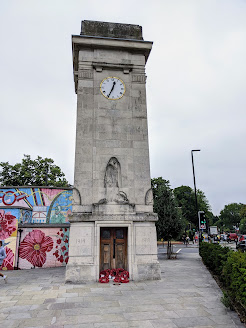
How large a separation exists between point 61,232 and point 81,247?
622 cm

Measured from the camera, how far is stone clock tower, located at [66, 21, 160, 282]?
12672mm

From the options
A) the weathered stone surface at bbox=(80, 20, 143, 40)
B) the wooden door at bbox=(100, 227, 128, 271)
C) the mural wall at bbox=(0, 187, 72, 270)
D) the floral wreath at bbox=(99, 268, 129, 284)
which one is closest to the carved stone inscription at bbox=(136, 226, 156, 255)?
the wooden door at bbox=(100, 227, 128, 271)

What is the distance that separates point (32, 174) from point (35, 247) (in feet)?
60.9

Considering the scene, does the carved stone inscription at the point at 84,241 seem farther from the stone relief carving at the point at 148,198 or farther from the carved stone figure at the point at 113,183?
the stone relief carving at the point at 148,198

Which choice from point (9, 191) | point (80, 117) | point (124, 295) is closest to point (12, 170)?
point (9, 191)

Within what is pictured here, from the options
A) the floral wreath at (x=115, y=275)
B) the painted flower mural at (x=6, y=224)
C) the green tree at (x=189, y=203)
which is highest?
the green tree at (x=189, y=203)

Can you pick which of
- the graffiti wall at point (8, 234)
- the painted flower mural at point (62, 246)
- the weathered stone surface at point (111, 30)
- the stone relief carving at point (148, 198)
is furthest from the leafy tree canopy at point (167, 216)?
the weathered stone surface at point (111, 30)

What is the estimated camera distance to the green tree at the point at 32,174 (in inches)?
1312

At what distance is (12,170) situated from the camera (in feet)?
111

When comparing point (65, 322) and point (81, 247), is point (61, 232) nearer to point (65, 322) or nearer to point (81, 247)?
point (81, 247)

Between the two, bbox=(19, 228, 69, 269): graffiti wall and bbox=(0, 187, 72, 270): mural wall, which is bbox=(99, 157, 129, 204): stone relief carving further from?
bbox=(19, 228, 69, 269): graffiti wall

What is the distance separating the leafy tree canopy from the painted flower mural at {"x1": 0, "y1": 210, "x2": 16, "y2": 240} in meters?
11.5

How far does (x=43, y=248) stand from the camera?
57.6 feet

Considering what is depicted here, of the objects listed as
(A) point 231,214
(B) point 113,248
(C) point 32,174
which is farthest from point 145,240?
(A) point 231,214
